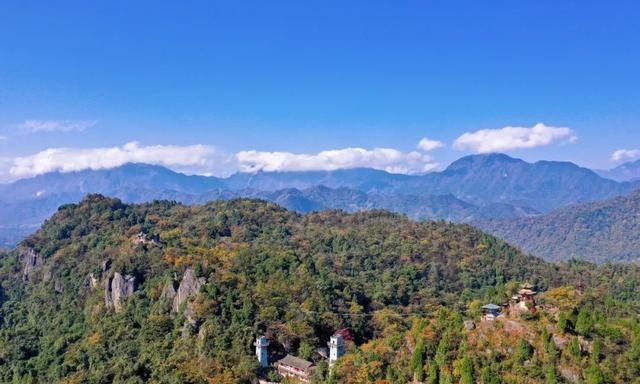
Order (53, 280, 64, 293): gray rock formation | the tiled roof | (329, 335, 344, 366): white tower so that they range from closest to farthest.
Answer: the tiled roof
(329, 335, 344, 366): white tower
(53, 280, 64, 293): gray rock formation

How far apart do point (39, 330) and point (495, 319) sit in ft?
140

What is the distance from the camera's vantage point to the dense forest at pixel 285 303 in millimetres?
28844

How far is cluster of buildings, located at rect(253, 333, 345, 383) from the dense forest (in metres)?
0.81

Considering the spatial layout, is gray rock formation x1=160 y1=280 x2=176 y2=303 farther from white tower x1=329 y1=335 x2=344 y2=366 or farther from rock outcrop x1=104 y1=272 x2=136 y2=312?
→ white tower x1=329 y1=335 x2=344 y2=366

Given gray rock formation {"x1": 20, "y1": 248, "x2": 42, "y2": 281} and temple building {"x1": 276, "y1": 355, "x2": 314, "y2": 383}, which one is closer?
temple building {"x1": 276, "y1": 355, "x2": 314, "y2": 383}

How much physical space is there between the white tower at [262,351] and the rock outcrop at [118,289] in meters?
18.0

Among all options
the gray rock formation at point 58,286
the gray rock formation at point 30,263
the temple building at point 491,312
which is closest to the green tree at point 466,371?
the temple building at point 491,312

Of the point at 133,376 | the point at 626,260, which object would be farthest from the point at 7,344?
the point at 626,260

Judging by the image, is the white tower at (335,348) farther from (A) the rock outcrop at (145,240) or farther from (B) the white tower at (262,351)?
(A) the rock outcrop at (145,240)

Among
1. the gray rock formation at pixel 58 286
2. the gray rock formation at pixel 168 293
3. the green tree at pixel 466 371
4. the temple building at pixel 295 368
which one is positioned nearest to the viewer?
the green tree at pixel 466 371

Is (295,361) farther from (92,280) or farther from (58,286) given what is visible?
(58,286)

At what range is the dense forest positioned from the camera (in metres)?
Result: 28.8

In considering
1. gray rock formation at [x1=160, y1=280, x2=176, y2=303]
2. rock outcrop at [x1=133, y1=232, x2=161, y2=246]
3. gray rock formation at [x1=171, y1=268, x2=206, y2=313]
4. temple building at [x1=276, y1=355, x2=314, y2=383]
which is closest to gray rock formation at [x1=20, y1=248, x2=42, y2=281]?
rock outcrop at [x1=133, y1=232, x2=161, y2=246]

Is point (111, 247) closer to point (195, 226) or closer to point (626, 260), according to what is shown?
point (195, 226)
